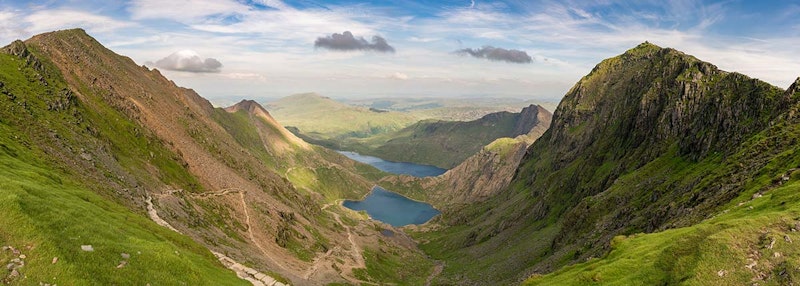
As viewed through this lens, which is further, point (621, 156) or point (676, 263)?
point (621, 156)

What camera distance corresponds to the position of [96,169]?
306ft

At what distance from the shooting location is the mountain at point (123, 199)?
39906 millimetres

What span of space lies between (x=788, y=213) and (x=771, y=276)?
565 inches

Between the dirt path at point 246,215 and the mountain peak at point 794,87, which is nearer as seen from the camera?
the mountain peak at point 794,87

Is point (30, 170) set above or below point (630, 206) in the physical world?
above

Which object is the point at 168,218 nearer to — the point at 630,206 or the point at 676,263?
the point at 676,263

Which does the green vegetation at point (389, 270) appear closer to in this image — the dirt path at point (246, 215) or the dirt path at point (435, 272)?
the dirt path at point (435, 272)

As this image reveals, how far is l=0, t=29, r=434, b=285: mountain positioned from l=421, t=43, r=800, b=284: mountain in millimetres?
49724

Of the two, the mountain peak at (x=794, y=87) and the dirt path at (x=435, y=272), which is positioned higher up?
the mountain peak at (x=794, y=87)

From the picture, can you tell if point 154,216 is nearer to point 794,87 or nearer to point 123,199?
point 123,199

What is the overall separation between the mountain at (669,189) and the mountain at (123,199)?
49.7 meters

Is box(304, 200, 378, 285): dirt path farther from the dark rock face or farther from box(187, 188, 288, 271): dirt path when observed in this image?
the dark rock face

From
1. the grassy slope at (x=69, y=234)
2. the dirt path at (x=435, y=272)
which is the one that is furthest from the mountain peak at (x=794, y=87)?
the grassy slope at (x=69, y=234)

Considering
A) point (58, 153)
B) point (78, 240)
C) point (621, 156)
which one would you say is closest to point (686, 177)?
point (621, 156)
